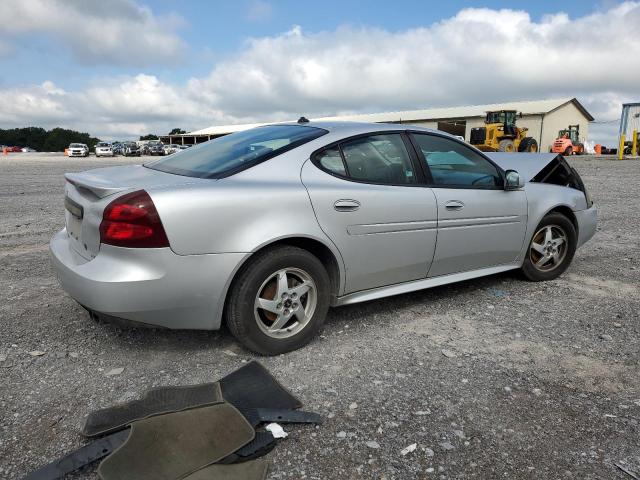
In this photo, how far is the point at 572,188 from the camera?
5.12 metres

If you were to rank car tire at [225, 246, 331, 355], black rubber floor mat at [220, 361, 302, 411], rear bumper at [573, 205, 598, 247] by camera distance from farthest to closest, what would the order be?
1. rear bumper at [573, 205, 598, 247]
2. car tire at [225, 246, 331, 355]
3. black rubber floor mat at [220, 361, 302, 411]

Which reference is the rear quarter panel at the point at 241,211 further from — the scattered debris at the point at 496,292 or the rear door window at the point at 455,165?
the scattered debris at the point at 496,292

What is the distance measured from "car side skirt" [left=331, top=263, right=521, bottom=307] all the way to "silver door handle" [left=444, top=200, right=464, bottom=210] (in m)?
0.55

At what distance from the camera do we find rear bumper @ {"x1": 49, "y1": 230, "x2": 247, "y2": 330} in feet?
9.18

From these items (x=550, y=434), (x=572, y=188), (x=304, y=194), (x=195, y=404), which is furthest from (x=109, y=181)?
(x=572, y=188)

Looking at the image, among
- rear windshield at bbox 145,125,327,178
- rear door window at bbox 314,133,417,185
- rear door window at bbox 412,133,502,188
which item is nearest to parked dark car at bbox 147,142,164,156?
rear windshield at bbox 145,125,327,178

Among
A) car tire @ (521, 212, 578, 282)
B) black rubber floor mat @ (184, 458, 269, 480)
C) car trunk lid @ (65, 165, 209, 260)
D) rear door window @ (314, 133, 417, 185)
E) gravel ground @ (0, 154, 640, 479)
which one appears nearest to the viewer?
black rubber floor mat @ (184, 458, 269, 480)

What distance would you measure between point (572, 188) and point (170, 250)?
13.5 feet

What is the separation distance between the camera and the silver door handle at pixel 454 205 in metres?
3.91

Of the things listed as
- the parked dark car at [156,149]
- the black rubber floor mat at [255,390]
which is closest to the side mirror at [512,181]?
the black rubber floor mat at [255,390]

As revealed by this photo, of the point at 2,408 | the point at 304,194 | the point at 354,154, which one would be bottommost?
the point at 2,408

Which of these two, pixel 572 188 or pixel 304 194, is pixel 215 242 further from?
pixel 572 188

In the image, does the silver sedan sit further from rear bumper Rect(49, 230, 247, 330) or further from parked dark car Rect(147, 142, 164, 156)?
parked dark car Rect(147, 142, 164, 156)

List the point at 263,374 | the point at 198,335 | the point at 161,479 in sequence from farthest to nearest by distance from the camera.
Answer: the point at 198,335 < the point at 263,374 < the point at 161,479
